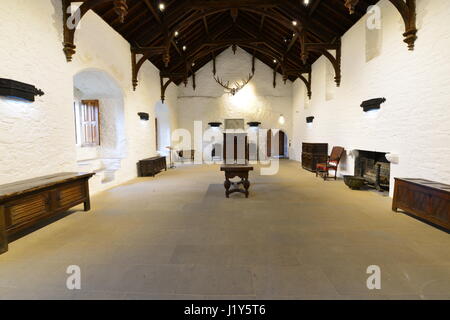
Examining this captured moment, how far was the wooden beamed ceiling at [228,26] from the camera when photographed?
214 inches

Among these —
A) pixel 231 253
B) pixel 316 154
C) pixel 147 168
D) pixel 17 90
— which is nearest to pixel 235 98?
pixel 316 154

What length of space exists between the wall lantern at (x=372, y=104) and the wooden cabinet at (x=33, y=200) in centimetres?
607

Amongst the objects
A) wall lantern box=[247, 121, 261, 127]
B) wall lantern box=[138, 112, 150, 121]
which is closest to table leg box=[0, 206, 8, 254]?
wall lantern box=[138, 112, 150, 121]

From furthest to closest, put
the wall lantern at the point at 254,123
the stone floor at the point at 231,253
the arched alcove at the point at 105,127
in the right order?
the wall lantern at the point at 254,123, the arched alcove at the point at 105,127, the stone floor at the point at 231,253

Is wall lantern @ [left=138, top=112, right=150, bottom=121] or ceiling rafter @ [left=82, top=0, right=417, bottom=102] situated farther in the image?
wall lantern @ [left=138, top=112, right=150, bottom=121]

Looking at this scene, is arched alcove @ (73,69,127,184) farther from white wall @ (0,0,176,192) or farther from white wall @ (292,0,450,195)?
white wall @ (292,0,450,195)

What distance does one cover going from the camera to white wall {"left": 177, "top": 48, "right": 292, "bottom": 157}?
12.9m

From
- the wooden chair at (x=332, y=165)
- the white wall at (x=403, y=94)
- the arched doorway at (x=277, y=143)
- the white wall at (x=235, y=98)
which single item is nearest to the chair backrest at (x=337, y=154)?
the wooden chair at (x=332, y=165)

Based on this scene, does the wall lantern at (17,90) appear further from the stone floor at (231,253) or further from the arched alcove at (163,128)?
the arched alcove at (163,128)

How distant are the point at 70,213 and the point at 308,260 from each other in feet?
12.6

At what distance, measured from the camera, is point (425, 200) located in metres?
3.40

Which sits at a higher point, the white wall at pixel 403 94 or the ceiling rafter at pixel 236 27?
the ceiling rafter at pixel 236 27

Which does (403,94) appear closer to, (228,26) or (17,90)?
(17,90)

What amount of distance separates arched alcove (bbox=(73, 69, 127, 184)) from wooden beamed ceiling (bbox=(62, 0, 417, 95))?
1004 millimetres
